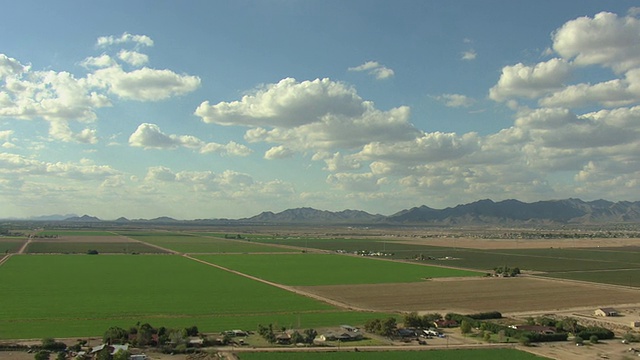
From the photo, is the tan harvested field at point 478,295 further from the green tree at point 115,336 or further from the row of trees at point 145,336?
the green tree at point 115,336

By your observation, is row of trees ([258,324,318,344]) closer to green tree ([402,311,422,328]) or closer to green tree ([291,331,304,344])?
green tree ([291,331,304,344])

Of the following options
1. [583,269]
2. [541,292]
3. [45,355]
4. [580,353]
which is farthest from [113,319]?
[583,269]

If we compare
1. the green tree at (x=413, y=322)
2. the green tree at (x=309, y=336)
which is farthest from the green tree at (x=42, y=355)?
the green tree at (x=413, y=322)

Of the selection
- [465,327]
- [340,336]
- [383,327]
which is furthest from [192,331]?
[465,327]

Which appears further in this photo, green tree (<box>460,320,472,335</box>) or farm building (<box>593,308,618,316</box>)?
farm building (<box>593,308,618,316</box>)

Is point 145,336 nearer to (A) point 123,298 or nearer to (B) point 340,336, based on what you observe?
(B) point 340,336

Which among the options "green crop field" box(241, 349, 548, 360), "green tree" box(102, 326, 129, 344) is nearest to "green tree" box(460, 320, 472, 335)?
"green crop field" box(241, 349, 548, 360)

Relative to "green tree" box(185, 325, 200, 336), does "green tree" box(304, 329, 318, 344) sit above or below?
below
